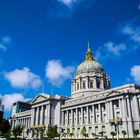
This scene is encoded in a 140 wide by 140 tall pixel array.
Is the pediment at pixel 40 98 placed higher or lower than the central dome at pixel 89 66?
lower

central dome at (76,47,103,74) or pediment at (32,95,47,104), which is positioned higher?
central dome at (76,47,103,74)

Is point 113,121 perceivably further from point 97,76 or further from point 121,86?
point 97,76

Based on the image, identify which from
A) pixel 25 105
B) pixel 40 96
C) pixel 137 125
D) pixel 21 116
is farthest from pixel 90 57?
pixel 25 105

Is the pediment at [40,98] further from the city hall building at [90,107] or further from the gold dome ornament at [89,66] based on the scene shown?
the gold dome ornament at [89,66]

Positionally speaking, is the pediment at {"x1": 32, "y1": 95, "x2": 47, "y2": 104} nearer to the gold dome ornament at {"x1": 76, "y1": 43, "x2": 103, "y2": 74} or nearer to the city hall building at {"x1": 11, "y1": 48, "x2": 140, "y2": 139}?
the city hall building at {"x1": 11, "y1": 48, "x2": 140, "y2": 139}

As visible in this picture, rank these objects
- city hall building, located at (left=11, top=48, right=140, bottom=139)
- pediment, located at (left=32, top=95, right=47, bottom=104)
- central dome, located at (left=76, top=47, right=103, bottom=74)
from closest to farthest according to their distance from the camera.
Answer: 1. city hall building, located at (left=11, top=48, right=140, bottom=139)
2. pediment, located at (left=32, top=95, right=47, bottom=104)
3. central dome, located at (left=76, top=47, right=103, bottom=74)

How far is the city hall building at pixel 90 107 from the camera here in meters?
78.3

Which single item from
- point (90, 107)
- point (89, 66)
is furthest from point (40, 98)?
point (90, 107)

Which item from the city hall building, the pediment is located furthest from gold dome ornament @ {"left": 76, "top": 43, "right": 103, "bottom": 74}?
the pediment

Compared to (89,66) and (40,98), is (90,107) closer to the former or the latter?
(40,98)

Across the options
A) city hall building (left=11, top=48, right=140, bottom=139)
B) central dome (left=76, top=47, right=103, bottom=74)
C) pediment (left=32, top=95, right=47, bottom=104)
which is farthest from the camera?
central dome (left=76, top=47, right=103, bottom=74)

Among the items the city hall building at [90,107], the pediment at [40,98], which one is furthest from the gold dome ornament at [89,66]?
the pediment at [40,98]

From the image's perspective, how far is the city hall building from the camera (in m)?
78.3

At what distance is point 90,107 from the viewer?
93312 millimetres
